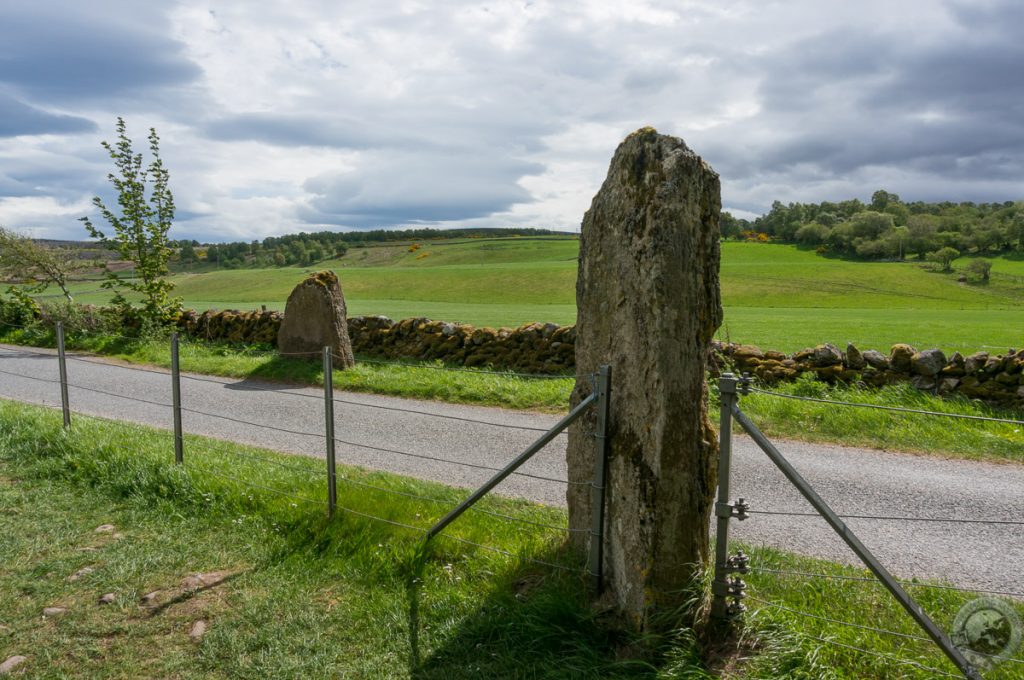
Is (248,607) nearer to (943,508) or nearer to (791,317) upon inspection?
(943,508)

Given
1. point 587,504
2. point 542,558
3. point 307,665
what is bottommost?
point 307,665

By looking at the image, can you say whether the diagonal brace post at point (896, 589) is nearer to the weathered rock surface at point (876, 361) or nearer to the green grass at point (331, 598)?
the green grass at point (331, 598)

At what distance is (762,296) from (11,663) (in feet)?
135

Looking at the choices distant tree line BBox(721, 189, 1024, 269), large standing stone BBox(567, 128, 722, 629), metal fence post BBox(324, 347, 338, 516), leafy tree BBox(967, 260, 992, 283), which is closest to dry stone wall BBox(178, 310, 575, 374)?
metal fence post BBox(324, 347, 338, 516)

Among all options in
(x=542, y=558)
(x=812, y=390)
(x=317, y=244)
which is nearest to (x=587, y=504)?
(x=542, y=558)

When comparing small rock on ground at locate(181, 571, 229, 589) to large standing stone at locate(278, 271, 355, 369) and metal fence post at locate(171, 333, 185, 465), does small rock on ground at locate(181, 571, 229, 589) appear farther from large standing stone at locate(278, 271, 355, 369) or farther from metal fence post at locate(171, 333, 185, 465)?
large standing stone at locate(278, 271, 355, 369)

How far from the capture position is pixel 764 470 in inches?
299

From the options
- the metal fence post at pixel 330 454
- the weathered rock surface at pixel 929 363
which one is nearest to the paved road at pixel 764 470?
the metal fence post at pixel 330 454

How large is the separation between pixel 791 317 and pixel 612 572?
25.8 meters

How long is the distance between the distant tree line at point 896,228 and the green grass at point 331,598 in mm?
61357

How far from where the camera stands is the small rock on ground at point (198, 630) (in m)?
4.43

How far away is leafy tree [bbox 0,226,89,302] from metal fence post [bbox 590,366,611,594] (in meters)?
22.4

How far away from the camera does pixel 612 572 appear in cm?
412

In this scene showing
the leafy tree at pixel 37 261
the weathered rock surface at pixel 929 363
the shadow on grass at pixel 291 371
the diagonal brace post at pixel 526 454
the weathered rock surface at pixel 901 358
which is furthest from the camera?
the leafy tree at pixel 37 261
